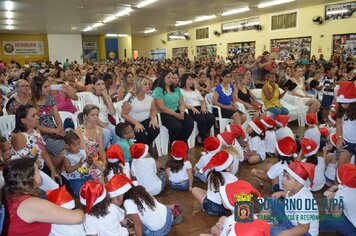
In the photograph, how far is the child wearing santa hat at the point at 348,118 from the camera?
2705 mm

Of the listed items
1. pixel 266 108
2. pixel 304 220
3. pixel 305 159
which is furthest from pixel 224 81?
pixel 304 220

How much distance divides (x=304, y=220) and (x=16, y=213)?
1.61 metres

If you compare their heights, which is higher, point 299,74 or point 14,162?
point 299,74

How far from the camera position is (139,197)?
2.05 m

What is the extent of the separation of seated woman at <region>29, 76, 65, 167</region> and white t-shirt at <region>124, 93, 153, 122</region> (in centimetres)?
88

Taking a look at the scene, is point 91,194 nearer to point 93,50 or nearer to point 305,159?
point 305,159

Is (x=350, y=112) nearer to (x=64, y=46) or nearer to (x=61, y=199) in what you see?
(x=61, y=199)

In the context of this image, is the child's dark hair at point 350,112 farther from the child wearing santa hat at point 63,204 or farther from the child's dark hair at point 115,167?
the child wearing santa hat at point 63,204

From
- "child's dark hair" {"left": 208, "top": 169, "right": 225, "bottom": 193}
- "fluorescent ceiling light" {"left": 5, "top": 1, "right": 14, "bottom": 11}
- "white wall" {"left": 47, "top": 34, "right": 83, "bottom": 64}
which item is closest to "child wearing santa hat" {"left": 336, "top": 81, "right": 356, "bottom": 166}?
"child's dark hair" {"left": 208, "top": 169, "right": 225, "bottom": 193}

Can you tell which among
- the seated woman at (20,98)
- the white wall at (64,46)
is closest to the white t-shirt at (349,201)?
the seated woman at (20,98)

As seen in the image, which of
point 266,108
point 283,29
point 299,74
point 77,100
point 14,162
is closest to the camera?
point 14,162

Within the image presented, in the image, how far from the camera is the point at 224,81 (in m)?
4.46

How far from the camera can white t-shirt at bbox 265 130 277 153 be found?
372cm

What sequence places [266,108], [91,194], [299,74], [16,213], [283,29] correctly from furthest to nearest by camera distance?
[283,29], [299,74], [266,108], [91,194], [16,213]
